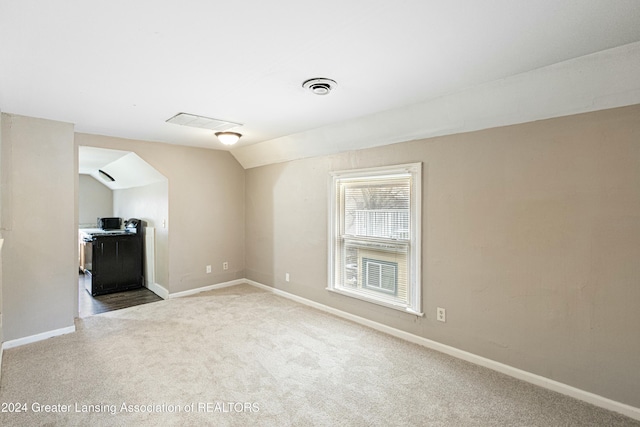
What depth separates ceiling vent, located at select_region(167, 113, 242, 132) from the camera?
3.16m

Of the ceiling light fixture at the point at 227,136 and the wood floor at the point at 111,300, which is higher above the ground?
the ceiling light fixture at the point at 227,136

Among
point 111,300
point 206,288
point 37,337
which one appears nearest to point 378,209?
point 206,288

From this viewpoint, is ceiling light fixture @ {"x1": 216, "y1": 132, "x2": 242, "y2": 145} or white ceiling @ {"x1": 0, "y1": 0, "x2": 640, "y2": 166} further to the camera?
ceiling light fixture @ {"x1": 216, "y1": 132, "x2": 242, "y2": 145}

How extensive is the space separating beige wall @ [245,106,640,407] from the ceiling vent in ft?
5.64

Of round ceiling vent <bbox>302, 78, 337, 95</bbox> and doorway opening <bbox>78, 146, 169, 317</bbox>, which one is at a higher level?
round ceiling vent <bbox>302, 78, 337, 95</bbox>

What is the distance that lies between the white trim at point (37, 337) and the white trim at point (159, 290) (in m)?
1.24

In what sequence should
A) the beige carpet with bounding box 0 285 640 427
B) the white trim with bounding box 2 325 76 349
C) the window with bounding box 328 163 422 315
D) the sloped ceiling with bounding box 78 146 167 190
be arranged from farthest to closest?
the sloped ceiling with bounding box 78 146 167 190, the window with bounding box 328 163 422 315, the white trim with bounding box 2 325 76 349, the beige carpet with bounding box 0 285 640 427

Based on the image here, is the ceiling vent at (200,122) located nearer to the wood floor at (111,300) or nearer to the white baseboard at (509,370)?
the white baseboard at (509,370)

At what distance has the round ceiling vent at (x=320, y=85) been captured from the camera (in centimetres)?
229

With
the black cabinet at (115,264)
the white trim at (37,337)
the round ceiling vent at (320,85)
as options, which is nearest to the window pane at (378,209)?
the round ceiling vent at (320,85)

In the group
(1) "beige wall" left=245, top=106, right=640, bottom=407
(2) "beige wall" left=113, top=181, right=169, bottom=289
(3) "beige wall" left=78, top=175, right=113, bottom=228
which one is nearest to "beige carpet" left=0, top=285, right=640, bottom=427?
(1) "beige wall" left=245, top=106, right=640, bottom=407

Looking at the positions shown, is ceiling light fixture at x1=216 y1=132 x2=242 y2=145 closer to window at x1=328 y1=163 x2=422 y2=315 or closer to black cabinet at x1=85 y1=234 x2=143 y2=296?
window at x1=328 y1=163 x2=422 y2=315

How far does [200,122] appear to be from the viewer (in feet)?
11.0

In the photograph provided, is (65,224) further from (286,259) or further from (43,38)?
(286,259)
